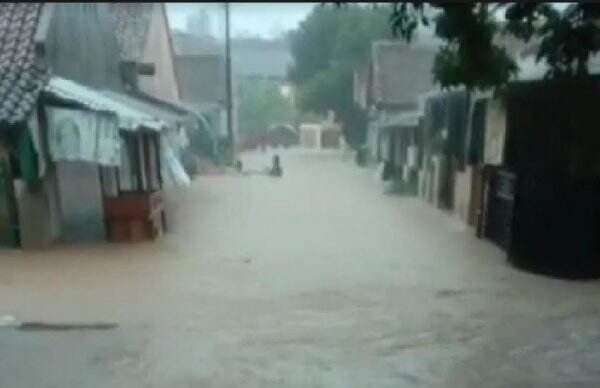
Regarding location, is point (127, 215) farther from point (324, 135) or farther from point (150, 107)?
point (324, 135)

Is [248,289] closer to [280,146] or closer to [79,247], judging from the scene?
[79,247]

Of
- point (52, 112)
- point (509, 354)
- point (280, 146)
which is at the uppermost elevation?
point (52, 112)

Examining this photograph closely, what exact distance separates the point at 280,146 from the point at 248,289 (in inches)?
1403

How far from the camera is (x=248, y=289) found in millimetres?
8961

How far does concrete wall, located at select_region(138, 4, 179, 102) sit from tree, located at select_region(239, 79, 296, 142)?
1587 centimetres

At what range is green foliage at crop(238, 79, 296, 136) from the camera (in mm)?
41906

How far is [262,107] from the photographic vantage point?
42.1 m

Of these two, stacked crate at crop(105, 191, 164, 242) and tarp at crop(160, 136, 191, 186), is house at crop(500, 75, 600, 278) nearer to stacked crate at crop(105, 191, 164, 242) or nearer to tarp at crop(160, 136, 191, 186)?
stacked crate at crop(105, 191, 164, 242)

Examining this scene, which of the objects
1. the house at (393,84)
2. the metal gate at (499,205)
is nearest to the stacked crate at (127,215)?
the metal gate at (499,205)

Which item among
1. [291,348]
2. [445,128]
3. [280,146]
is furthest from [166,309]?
[280,146]

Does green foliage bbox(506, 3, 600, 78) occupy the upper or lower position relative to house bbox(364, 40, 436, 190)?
upper

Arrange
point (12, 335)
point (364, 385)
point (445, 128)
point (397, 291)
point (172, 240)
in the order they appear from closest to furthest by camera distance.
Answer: point (364, 385) → point (12, 335) → point (397, 291) → point (172, 240) → point (445, 128)

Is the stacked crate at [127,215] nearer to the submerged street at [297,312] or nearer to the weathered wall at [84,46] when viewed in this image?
the submerged street at [297,312]

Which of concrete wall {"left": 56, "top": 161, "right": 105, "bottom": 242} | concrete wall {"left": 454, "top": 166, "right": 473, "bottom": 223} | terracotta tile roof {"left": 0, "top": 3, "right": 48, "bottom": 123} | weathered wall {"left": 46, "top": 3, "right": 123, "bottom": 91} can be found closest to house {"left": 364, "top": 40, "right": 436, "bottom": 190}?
concrete wall {"left": 454, "top": 166, "right": 473, "bottom": 223}
